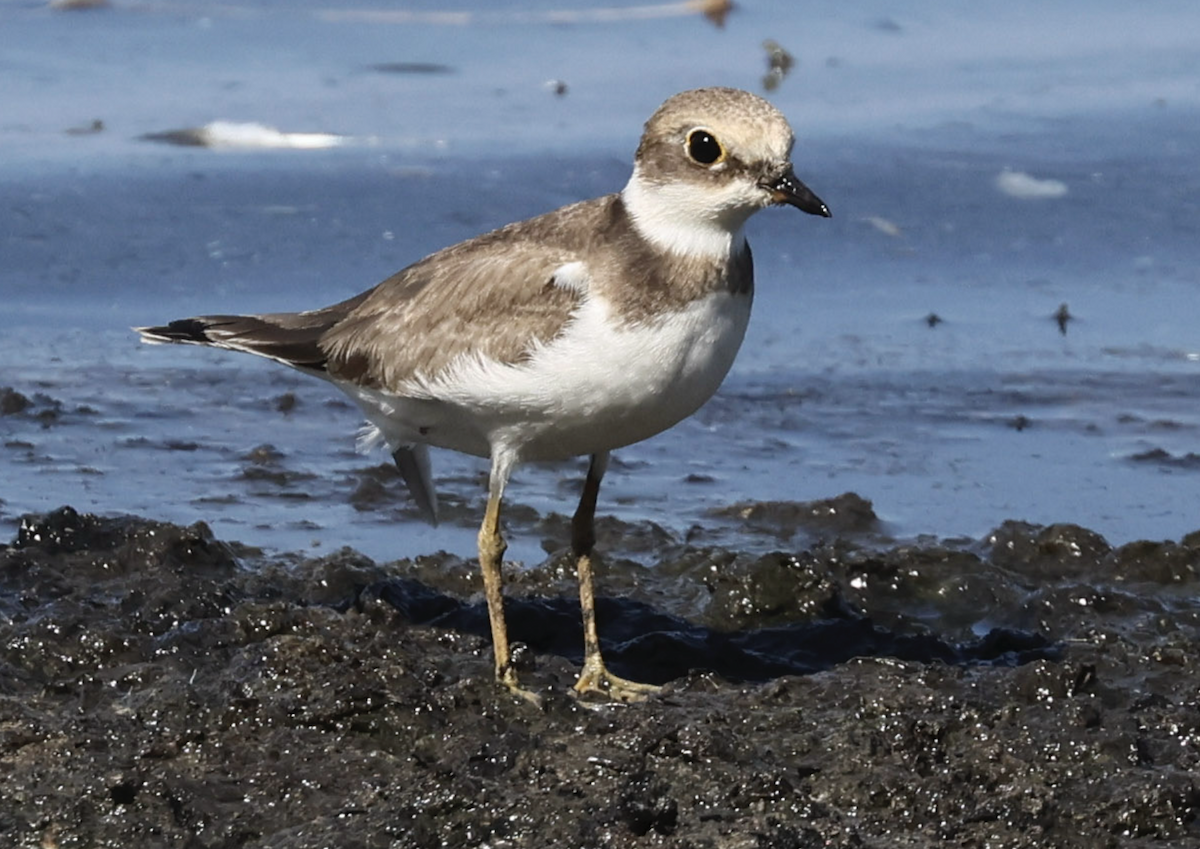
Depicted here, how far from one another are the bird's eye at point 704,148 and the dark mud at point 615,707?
5.08 ft

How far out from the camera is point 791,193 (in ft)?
18.1

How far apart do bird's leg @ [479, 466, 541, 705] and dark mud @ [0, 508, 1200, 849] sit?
15cm

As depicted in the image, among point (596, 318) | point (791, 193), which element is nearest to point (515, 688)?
point (596, 318)

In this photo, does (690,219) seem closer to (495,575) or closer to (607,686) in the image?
(495,575)

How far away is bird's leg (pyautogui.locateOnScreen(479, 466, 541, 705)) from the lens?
228 inches

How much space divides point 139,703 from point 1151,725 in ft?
9.16

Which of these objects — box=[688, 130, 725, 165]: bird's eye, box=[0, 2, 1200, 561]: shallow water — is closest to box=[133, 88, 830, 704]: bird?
box=[688, 130, 725, 165]: bird's eye

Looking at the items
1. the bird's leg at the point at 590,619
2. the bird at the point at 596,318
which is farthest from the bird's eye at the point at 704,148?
the bird's leg at the point at 590,619

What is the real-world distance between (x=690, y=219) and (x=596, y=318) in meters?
0.41

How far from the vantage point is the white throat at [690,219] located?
221 inches

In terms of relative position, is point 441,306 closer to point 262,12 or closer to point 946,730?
point 946,730

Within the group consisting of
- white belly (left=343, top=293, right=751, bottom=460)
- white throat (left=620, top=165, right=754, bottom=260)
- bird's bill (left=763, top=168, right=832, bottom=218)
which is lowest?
white belly (left=343, top=293, right=751, bottom=460)

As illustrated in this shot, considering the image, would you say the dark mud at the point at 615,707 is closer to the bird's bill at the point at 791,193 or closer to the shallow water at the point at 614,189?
the shallow water at the point at 614,189

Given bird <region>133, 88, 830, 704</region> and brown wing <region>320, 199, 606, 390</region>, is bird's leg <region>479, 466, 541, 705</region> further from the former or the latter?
brown wing <region>320, 199, 606, 390</region>
